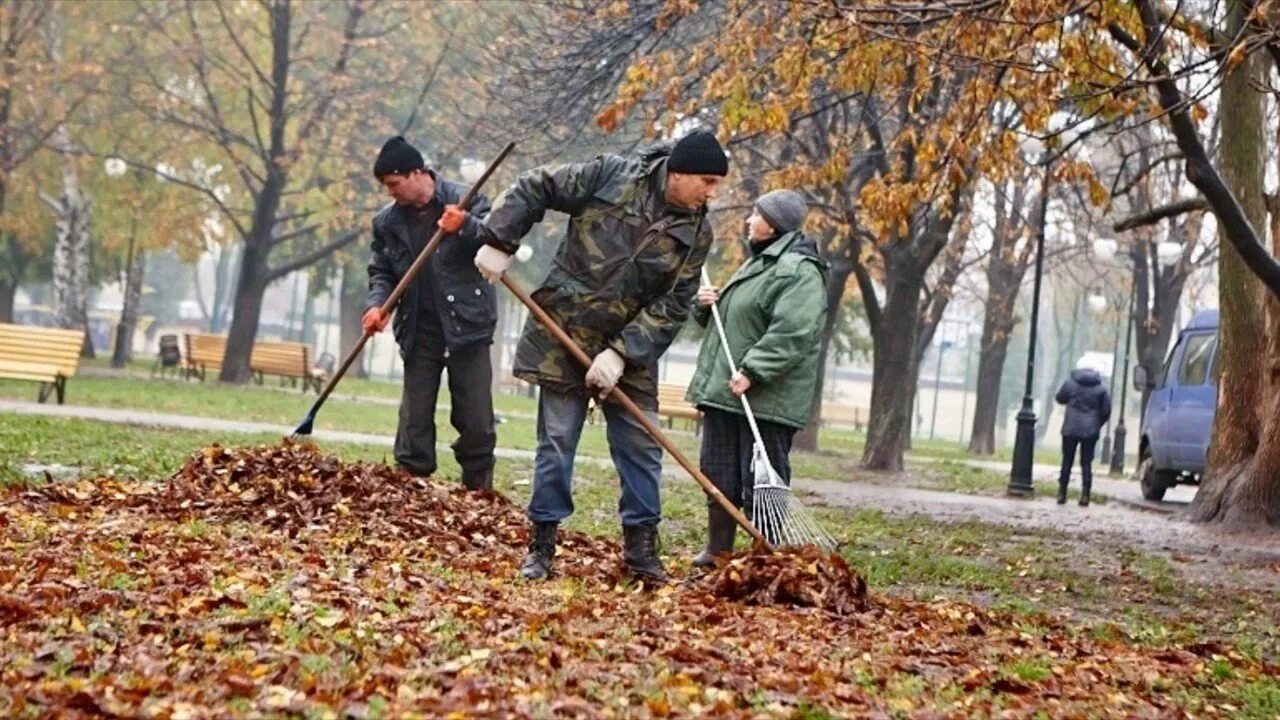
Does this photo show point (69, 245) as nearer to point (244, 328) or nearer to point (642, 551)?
point (244, 328)

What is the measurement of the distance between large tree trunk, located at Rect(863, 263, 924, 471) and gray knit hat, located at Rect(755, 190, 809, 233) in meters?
16.7

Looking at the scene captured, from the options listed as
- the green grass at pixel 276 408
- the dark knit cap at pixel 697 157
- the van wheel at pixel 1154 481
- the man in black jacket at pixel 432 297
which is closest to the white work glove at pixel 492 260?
the dark knit cap at pixel 697 157

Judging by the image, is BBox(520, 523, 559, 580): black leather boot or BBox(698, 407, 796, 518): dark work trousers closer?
BBox(520, 523, 559, 580): black leather boot

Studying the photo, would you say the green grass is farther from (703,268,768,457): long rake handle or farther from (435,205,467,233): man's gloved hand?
(435,205,467,233): man's gloved hand

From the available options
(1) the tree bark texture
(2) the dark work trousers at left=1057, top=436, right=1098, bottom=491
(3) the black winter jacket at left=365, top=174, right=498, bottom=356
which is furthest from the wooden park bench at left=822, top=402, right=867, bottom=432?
(3) the black winter jacket at left=365, top=174, right=498, bottom=356

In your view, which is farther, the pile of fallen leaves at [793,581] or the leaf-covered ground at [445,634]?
the pile of fallen leaves at [793,581]

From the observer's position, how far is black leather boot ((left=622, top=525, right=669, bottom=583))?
8617 mm

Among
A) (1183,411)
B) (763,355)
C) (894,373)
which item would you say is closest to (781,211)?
(763,355)

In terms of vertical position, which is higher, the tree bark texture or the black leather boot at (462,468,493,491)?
the tree bark texture

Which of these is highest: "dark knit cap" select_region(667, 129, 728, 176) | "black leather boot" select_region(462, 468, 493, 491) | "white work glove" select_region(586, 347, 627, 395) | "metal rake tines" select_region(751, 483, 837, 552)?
"dark knit cap" select_region(667, 129, 728, 176)

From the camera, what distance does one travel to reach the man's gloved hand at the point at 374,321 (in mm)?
9828

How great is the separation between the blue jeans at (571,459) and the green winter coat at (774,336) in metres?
0.81

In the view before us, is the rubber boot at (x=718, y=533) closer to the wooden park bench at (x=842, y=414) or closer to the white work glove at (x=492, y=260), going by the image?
the white work glove at (x=492, y=260)

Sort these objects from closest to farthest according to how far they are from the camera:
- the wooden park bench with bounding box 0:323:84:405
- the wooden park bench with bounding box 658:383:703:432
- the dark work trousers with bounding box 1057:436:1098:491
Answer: the dark work trousers with bounding box 1057:436:1098:491 < the wooden park bench with bounding box 0:323:84:405 < the wooden park bench with bounding box 658:383:703:432
